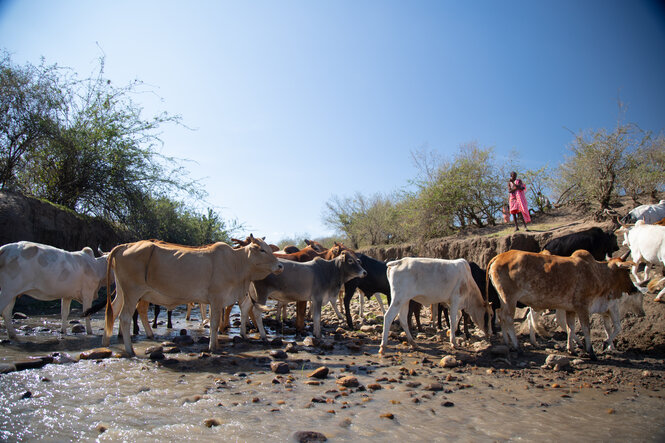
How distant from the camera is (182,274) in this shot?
754 centimetres

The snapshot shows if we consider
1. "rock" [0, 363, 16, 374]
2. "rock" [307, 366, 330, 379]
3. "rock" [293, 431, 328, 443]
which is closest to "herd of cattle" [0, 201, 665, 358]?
"rock" [0, 363, 16, 374]

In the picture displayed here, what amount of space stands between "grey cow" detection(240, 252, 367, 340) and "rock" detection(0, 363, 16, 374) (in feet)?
13.3

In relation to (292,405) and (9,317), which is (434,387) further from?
(9,317)

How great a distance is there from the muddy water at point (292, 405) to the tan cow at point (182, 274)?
1112mm

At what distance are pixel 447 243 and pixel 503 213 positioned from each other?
15.2 ft

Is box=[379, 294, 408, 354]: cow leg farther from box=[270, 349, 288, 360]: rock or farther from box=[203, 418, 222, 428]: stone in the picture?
box=[203, 418, 222, 428]: stone

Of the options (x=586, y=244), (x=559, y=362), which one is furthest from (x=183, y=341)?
(x=586, y=244)

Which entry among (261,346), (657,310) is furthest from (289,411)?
(657,310)

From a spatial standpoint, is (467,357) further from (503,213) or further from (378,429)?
(503,213)

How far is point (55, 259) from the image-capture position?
8.96m

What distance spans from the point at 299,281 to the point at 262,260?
1306 millimetres

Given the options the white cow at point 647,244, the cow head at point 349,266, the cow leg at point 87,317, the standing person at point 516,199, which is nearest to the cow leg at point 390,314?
the cow head at point 349,266

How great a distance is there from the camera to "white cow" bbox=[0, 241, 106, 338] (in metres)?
8.30

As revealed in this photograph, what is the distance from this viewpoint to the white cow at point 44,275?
830 centimetres
